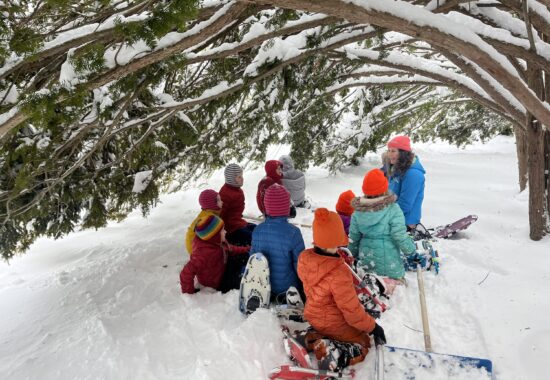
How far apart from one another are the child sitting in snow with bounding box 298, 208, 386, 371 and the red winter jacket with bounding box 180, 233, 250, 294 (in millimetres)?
1347

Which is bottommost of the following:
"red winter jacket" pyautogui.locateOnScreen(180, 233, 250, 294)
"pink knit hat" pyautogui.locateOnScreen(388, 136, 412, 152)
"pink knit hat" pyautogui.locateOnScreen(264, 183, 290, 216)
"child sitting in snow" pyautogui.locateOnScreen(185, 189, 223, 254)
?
"red winter jacket" pyautogui.locateOnScreen(180, 233, 250, 294)

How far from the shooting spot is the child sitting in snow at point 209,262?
4.12 meters

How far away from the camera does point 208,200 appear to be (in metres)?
4.45

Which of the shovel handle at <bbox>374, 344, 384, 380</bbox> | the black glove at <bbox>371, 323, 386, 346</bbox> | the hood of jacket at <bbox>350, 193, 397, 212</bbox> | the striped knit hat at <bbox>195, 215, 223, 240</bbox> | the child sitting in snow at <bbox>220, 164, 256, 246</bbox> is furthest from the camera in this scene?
the child sitting in snow at <bbox>220, 164, 256, 246</bbox>

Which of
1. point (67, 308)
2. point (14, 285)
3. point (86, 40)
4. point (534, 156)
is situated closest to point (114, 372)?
point (67, 308)

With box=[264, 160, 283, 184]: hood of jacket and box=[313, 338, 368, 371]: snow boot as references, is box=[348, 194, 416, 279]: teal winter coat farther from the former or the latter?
box=[264, 160, 283, 184]: hood of jacket

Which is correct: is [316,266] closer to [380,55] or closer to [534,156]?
[380,55]

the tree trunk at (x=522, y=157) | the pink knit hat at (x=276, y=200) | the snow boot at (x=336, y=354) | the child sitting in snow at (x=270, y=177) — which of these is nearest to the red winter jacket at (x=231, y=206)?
the child sitting in snow at (x=270, y=177)

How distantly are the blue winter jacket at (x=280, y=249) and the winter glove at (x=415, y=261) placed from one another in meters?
1.48

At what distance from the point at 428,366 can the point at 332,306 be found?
2.74 ft

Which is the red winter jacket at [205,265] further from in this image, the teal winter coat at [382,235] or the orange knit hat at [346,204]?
the orange knit hat at [346,204]

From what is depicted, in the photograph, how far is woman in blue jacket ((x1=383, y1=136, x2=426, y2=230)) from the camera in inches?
198

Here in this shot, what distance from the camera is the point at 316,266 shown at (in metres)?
3.03

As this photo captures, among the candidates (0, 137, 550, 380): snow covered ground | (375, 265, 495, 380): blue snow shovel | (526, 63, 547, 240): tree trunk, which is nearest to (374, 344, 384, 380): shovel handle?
(375, 265, 495, 380): blue snow shovel
